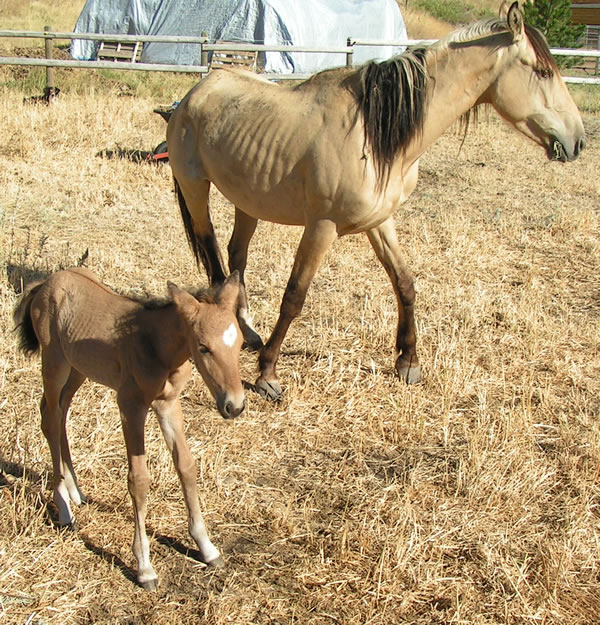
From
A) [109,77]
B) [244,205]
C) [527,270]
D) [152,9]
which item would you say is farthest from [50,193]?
[152,9]

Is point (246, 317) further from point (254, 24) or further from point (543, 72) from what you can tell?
point (254, 24)

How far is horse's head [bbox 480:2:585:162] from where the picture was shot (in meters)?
4.18

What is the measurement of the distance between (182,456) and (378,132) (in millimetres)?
2330

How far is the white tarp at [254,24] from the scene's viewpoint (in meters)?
18.9

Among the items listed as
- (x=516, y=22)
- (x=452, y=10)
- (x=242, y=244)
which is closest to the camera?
(x=516, y=22)

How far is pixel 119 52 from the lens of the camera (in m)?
19.8

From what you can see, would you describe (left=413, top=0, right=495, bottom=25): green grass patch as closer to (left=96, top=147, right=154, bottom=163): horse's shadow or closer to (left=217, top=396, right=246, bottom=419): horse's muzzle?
(left=96, top=147, right=154, bottom=163): horse's shadow

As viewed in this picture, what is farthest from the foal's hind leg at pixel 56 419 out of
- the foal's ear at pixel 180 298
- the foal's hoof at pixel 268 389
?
the foal's hoof at pixel 268 389

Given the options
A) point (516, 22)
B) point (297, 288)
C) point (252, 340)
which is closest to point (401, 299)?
point (297, 288)

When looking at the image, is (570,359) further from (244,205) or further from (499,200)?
(499,200)

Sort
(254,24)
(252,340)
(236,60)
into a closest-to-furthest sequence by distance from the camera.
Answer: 1. (252,340)
2. (236,60)
3. (254,24)

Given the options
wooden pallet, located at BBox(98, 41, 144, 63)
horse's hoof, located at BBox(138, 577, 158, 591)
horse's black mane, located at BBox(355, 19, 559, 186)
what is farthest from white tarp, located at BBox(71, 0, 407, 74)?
horse's hoof, located at BBox(138, 577, 158, 591)

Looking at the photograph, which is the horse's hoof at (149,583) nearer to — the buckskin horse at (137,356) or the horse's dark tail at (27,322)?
the buckskin horse at (137,356)

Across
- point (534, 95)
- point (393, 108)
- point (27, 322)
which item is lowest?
point (27, 322)
